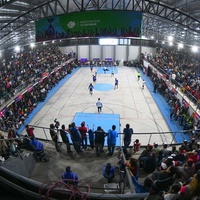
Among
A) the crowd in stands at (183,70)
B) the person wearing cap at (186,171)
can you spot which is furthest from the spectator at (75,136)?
the crowd in stands at (183,70)

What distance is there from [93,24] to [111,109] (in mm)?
12631

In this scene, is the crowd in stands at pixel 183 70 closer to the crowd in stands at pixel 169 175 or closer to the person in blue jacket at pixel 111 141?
the person in blue jacket at pixel 111 141

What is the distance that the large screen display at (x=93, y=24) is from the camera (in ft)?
43.5

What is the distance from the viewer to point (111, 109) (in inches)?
982

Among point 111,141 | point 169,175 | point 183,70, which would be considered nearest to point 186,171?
point 169,175

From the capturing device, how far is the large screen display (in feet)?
43.5

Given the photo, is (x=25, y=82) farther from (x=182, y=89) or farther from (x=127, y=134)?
(x=127, y=134)

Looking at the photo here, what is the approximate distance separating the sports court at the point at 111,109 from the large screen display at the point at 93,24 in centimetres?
643

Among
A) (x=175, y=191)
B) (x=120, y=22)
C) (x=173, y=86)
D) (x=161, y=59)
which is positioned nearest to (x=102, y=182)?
(x=175, y=191)

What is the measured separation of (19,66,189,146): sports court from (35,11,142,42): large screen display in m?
6.43

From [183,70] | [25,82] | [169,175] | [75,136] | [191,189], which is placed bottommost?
[25,82]

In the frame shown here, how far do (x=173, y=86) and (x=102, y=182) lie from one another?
68.7 feet

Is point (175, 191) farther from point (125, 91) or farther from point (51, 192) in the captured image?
point (125, 91)

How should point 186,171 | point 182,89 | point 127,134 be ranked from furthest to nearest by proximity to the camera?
point 182,89 < point 127,134 < point 186,171
